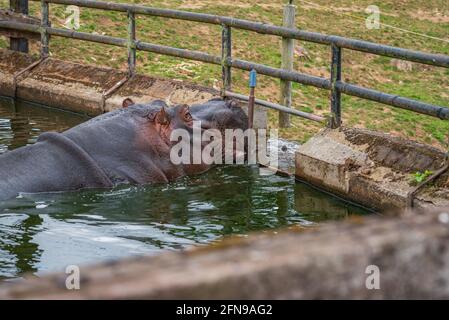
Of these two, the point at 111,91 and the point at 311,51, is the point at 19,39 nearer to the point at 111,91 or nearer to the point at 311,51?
the point at 111,91

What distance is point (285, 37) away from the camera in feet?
26.2

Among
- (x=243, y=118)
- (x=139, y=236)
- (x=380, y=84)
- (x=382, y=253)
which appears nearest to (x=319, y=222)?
(x=139, y=236)

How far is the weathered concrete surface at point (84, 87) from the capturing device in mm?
8500

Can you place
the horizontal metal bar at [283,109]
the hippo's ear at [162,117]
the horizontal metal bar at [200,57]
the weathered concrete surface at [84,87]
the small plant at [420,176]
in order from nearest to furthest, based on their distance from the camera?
the small plant at [420,176] < the hippo's ear at [162,117] < the horizontal metal bar at [283,109] < the horizontal metal bar at [200,57] < the weathered concrete surface at [84,87]

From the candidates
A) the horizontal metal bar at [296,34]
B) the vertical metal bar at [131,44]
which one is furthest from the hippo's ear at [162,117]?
the vertical metal bar at [131,44]

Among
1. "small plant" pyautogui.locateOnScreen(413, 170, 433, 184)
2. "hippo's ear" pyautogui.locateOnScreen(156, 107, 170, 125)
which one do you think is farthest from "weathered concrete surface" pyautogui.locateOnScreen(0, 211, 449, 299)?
"hippo's ear" pyautogui.locateOnScreen(156, 107, 170, 125)

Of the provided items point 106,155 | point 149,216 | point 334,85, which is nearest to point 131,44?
point 334,85

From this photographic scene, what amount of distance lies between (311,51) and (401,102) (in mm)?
7808

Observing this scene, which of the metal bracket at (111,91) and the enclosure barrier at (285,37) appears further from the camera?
the metal bracket at (111,91)

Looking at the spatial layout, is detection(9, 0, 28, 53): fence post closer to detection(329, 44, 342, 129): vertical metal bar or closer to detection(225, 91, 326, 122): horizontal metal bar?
detection(225, 91, 326, 122): horizontal metal bar

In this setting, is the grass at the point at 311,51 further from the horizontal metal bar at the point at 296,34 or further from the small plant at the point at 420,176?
the small plant at the point at 420,176

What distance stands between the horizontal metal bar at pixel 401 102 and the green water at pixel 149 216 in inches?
31.2

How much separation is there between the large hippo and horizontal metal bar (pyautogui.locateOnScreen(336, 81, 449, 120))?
1.15m
